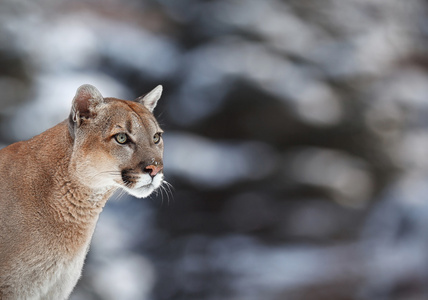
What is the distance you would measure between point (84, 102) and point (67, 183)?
57 centimetres

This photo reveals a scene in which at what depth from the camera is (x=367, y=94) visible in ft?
29.7

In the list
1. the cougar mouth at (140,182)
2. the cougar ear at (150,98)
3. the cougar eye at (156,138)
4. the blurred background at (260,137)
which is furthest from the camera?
the blurred background at (260,137)

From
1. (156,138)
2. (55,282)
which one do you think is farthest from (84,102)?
(55,282)

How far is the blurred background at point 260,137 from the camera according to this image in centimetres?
701

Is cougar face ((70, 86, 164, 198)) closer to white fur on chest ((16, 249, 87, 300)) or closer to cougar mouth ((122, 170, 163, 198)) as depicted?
cougar mouth ((122, 170, 163, 198))

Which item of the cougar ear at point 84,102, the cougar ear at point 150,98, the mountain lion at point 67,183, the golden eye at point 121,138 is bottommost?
the mountain lion at point 67,183

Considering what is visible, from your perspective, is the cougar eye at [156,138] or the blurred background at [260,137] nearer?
the cougar eye at [156,138]

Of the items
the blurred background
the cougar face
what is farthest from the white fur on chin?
the blurred background

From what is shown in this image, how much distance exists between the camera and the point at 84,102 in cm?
321

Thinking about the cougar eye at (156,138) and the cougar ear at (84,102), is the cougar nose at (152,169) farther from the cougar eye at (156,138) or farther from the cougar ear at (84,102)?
the cougar ear at (84,102)

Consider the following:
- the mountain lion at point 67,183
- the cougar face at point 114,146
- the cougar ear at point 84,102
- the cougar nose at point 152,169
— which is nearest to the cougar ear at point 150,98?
the mountain lion at point 67,183

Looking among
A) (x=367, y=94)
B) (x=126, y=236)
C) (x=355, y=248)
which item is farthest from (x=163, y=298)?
(x=367, y=94)

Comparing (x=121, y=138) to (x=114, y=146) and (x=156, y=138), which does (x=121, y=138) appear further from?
(x=156, y=138)

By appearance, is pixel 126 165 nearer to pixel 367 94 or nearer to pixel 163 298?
pixel 163 298
